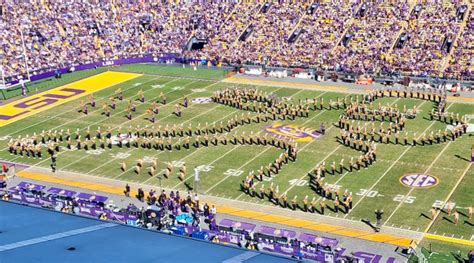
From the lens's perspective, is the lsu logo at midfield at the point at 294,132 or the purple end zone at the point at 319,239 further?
the lsu logo at midfield at the point at 294,132

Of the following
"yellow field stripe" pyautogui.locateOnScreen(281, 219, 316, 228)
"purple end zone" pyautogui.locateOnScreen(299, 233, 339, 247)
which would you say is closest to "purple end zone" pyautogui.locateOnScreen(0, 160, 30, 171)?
"yellow field stripe" pyautogui.locateOnScreen(281, 219, 316, 228)

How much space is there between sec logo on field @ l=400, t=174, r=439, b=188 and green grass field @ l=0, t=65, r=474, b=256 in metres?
0.32

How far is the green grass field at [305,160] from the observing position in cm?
3083

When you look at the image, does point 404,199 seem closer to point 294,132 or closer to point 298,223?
point 298,223

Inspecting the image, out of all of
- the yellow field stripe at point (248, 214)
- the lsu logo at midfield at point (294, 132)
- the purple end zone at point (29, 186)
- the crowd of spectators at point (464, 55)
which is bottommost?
the purple end zone at point (29, 186)

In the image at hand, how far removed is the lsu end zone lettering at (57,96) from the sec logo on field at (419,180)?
25.7 m

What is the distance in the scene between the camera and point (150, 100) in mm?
49094

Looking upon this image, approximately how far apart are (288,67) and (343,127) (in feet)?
55.3

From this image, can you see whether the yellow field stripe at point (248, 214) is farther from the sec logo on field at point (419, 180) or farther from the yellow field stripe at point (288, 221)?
the sec logo on field at point (419, 180)

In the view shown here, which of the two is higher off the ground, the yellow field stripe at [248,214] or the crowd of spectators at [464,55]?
the crowd of spectators at [464,55]

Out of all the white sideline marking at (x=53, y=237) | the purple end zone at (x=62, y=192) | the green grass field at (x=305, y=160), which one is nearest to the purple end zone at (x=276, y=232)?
the green grass field at (x=305, y=160)

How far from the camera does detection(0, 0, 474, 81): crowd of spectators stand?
57375 mm

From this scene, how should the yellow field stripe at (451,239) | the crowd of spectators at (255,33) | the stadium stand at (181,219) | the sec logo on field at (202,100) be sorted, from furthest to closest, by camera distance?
the crowd of spectators at (255,33), the sec logo on field at (202,100), the yellow field stripe at (451,239), the stadium stand at (181,219)

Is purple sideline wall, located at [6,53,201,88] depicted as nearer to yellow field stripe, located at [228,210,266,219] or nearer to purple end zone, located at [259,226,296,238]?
yellow field stripe, located at [228,210,266,219]
